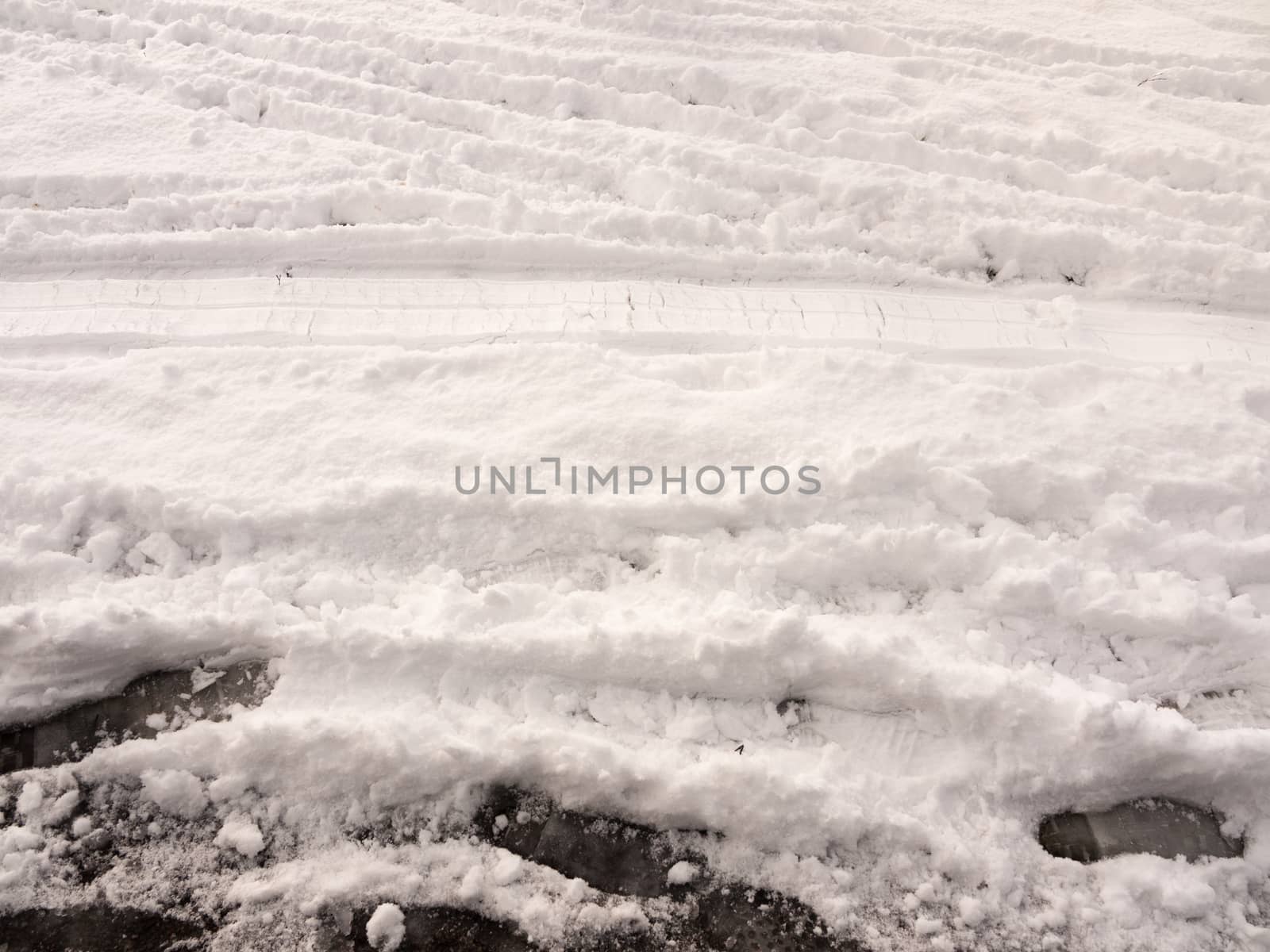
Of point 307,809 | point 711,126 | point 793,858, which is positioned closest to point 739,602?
point 793,858

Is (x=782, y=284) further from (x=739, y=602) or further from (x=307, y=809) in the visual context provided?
(x=307, y=809)

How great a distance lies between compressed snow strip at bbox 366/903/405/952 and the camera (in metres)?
1.21

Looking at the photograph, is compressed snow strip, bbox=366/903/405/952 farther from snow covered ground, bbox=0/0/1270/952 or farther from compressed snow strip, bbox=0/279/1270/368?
compressed snow strip, bbox=0/279/1270/368

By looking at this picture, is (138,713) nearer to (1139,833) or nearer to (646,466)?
(646,466)

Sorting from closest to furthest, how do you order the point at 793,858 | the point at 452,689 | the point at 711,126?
1. the point at 793,858
2. the point at 452,689
3. the point at 711,126

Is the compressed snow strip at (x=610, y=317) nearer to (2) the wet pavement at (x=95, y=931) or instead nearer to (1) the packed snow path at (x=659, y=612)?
(1) the packed snow path at (x=659, y=612)

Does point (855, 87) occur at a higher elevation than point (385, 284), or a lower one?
higher

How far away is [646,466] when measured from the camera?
1.70 m

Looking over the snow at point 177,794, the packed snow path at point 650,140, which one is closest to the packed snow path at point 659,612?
the snow at point 177,794

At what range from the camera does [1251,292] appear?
2.13m

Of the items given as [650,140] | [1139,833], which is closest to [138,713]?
[1139,833]

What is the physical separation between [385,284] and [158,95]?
4.53ft

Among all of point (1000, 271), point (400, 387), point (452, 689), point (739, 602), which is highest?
point (1000, 271)

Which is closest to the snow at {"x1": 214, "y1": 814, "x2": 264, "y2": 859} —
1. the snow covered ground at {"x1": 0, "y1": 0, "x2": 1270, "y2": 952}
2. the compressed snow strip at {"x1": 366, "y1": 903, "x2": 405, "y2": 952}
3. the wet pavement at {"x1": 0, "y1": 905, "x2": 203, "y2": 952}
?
the snow covered ground at {"x1": 0, "y1": 0, "x2": 1270, "y2": 952}
